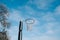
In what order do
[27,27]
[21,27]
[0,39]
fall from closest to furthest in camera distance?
1. [21,27]
2. [27,27]
3. [0,39]

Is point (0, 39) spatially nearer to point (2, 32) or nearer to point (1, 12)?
point (2, 32)

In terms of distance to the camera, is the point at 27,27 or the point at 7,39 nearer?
the point at 27,27

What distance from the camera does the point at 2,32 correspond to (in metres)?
36.5

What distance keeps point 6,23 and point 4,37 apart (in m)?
3.02

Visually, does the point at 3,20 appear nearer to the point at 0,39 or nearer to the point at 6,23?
the point at 6,23

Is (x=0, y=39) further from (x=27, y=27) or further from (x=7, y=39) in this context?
(x=27, y=27)

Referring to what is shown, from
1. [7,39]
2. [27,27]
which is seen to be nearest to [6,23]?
[7,39]

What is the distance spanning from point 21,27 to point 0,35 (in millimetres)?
23357

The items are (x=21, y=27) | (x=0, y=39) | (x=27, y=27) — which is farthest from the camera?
(x=0, y=39)

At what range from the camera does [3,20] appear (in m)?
37.4

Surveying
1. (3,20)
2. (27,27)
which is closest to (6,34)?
(3,20)

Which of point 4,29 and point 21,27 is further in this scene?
point 4,29

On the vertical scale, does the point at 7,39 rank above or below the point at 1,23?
below

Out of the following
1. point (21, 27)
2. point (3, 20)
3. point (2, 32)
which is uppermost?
point (3, 20)
